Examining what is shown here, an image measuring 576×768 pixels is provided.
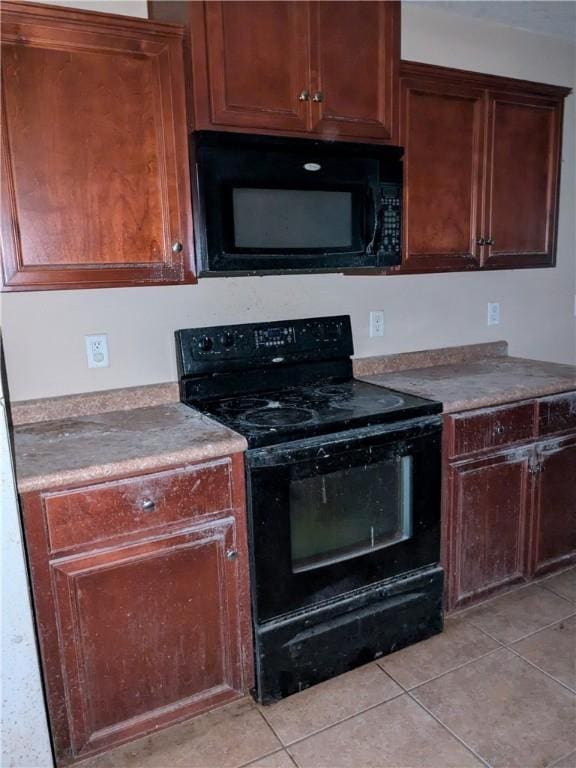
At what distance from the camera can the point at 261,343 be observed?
6.97 feet

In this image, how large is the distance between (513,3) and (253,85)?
1397 mm

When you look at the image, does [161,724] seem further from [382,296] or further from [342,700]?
[382,296]

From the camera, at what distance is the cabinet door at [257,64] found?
1.63 m

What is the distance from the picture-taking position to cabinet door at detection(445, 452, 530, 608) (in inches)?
81.1

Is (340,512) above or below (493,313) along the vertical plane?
below

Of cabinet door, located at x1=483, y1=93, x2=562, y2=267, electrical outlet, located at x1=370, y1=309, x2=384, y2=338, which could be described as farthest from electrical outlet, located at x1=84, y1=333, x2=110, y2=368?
cabinet door, located at x1=483, y1=93, x2=562, y2=267

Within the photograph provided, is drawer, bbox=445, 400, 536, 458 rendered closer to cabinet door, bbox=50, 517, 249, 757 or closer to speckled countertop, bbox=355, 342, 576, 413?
speckled countertop, bbox=355, 342, 576, 413

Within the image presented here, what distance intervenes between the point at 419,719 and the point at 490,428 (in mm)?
996

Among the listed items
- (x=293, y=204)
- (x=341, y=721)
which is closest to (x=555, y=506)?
(x=341, y=721)

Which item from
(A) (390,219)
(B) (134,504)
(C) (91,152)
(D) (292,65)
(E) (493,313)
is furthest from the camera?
(E) (493,313)

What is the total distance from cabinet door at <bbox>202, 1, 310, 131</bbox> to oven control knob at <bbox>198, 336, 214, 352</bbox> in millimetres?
721

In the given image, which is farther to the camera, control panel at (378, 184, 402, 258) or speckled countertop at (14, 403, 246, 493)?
control panel at (378, 184, 402, 258)

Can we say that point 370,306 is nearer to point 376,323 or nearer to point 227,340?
point 376,323

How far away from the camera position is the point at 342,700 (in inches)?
69.7
